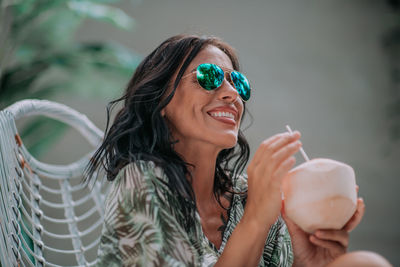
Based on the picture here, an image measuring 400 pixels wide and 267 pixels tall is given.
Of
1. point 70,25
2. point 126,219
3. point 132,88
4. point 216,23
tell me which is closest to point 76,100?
point 70,25

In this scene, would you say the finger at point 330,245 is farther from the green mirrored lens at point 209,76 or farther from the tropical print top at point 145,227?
the green mirrored lens at point 209,76

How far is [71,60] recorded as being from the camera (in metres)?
3.82

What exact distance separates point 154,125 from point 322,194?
1.88 feet

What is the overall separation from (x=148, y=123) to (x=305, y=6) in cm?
446

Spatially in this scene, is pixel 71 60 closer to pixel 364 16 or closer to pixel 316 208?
pixel 316 208

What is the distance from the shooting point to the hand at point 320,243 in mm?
1168

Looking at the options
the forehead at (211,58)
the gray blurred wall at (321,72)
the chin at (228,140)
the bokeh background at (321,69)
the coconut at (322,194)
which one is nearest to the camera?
the coconut at (322,194)

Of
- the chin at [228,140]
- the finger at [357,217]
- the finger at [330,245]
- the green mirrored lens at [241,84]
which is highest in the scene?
the green mirrored lens at [241,84]

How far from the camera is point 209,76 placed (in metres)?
1.40

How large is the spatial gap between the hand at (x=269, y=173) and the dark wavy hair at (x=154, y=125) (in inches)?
7.3

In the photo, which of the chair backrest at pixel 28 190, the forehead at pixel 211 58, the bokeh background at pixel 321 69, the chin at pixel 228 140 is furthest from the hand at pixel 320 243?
the bokeh background at pixel 321 69

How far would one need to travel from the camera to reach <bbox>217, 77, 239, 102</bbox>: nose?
1412 mm

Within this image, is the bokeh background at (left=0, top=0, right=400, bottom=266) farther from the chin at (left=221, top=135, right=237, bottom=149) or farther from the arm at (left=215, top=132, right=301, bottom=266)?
the arm at (left=215, top=132, right=301, bottom=266)

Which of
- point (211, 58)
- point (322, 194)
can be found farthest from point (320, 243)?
point (211, 58)
